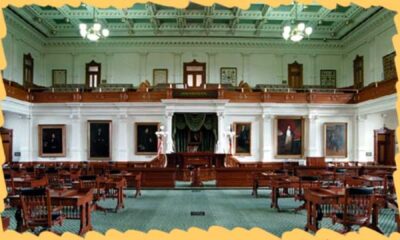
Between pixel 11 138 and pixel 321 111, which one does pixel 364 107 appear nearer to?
pixel 321 111

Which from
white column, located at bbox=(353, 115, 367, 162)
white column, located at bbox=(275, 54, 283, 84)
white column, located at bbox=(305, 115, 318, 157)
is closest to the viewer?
white column, located at bbox=(353, 115, 367, 162)

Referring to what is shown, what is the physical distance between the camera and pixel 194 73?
81.2 feet

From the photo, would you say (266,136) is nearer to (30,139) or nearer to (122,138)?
(122,138)

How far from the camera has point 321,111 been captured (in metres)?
20.9

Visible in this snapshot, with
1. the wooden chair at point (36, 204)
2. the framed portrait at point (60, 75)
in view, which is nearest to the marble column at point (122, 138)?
the framed portrait at point (60, 75)

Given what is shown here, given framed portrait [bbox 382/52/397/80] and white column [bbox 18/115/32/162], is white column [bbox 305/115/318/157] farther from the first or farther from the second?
white column [bbox 18/115/32/162]

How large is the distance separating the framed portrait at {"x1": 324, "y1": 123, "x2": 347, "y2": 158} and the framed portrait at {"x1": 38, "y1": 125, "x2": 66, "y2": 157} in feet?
46.8

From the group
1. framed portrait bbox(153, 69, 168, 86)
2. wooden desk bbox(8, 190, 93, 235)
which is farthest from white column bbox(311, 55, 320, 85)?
wooden desk bbox(8, 190, 93, 235)

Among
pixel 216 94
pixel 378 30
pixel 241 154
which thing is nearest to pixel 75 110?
pixel 216 94

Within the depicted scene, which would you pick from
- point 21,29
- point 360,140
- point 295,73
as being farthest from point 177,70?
point 360,140

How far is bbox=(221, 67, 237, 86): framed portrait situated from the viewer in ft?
81.0

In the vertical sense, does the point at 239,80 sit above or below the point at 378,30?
below

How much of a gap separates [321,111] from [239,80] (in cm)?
591

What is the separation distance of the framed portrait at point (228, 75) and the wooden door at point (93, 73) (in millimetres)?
7933
